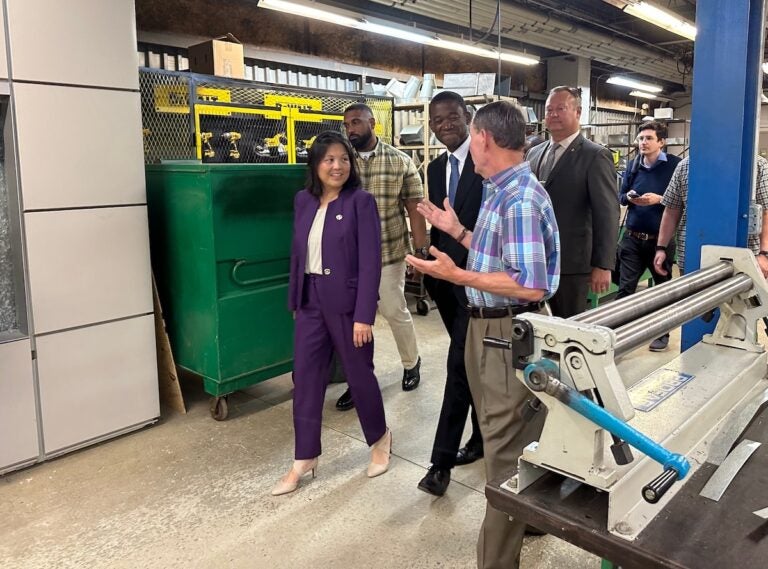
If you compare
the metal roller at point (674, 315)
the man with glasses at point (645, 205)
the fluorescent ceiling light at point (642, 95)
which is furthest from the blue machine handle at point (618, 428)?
the fluorescent ceiling light at point (642, 95)

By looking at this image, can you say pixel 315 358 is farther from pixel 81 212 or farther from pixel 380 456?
pixel 81 212

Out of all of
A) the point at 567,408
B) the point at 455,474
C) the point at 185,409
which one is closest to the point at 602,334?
the point at 567,408

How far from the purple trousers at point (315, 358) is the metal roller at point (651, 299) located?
4.53 ft

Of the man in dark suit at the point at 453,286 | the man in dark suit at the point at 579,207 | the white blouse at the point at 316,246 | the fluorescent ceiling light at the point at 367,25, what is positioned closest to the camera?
the man in dark suit at the point at 453,286

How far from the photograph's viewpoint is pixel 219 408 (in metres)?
3.31

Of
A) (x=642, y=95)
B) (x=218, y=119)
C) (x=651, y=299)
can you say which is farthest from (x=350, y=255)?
(x=642, y=95)

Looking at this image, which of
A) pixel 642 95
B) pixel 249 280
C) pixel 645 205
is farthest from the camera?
pixel 642 95

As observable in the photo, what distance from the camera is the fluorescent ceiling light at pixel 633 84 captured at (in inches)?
483

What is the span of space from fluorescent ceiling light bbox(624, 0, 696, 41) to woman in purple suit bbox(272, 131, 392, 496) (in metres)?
4.68

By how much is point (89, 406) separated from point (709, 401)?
269 cm

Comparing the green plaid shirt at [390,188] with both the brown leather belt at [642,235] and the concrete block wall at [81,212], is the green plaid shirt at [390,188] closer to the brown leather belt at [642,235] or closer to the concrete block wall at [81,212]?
the concrete block wall at [81,212]

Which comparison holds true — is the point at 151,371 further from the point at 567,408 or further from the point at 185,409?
the point at 567,408

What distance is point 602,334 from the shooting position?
1.02m

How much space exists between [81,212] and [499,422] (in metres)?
2.13
